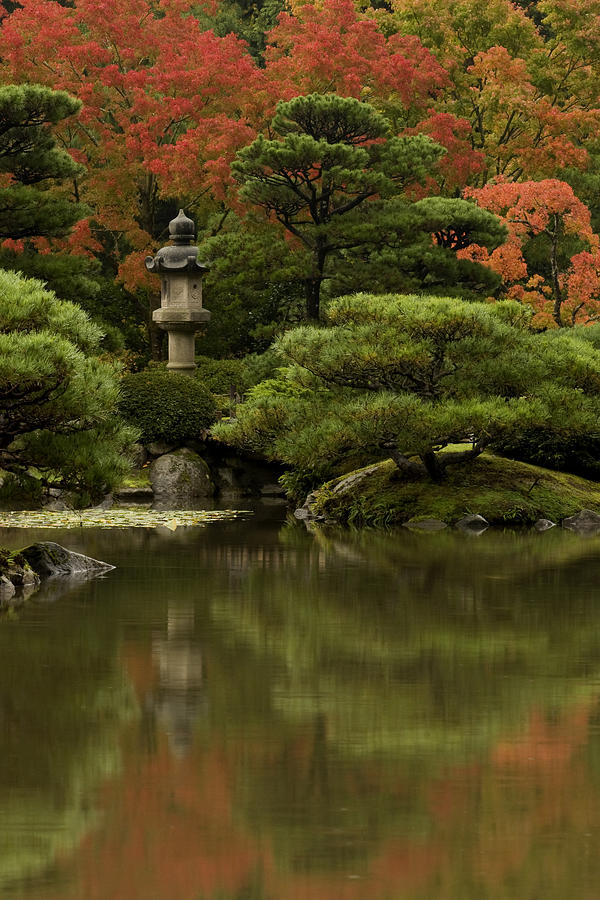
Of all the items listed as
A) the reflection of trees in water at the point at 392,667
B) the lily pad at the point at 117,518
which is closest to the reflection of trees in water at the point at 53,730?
the reflection of trees in water at the point at 392,667

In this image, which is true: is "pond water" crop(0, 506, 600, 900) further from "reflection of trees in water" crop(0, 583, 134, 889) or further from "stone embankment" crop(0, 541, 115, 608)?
"stone embankment" crop(0, 541, 115, 608)

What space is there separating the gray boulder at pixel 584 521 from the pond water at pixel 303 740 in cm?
556

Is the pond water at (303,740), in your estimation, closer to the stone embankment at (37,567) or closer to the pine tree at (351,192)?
the stone embankment at (37,567)

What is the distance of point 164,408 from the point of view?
78.4 ft

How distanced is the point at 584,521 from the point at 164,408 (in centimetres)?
808

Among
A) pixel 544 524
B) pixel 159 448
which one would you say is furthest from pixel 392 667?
pixel 159 448

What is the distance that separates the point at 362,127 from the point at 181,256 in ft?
12.8

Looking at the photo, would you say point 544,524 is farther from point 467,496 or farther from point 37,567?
point 37,567

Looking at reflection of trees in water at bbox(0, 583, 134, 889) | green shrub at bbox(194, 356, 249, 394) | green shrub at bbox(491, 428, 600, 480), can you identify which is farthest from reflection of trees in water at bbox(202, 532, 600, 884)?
green shrub at bbox(194, 356, 249, 394)

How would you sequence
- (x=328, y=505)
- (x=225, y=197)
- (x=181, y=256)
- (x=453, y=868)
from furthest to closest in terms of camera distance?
(x=225, y=197), (x=181, y=256), (x=328, y=505), (x=453, y=868)

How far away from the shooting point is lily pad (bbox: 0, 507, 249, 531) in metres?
18.5

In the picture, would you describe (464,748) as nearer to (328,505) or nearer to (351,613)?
(351,613)

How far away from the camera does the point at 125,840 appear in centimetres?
503

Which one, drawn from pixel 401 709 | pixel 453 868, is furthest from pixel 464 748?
pixel 453 868
